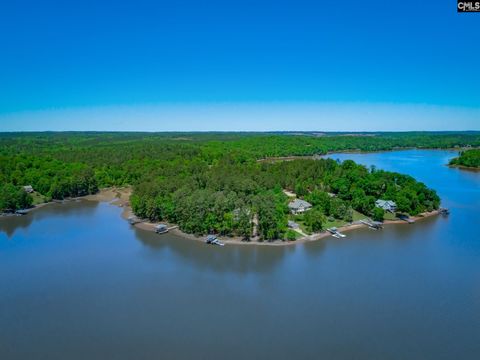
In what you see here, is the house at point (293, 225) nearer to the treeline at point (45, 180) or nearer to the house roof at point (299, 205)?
the house roof at point (299, 205)

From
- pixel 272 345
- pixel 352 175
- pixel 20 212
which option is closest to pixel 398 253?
pixel 272 345

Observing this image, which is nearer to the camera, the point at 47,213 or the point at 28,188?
the point at 47,213

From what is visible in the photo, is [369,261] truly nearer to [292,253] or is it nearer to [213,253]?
[292,253]

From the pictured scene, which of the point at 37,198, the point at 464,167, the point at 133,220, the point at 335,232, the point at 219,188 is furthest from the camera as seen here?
the point at 464,167

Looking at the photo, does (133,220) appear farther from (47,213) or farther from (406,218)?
(406,218)

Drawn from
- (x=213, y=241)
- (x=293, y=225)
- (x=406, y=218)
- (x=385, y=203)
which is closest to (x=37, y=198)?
(x=213, y=241)

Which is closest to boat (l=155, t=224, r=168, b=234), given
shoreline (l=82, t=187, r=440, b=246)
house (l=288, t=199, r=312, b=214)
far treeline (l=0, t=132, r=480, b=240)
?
shoreline (l=82, t=187, r=440, b=246)

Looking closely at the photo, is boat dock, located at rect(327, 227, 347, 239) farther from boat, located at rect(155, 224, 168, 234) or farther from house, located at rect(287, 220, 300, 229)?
boat, located at rect(155, 224, 168, 234)

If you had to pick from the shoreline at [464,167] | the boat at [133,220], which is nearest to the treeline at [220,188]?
the boat at [133,220]
